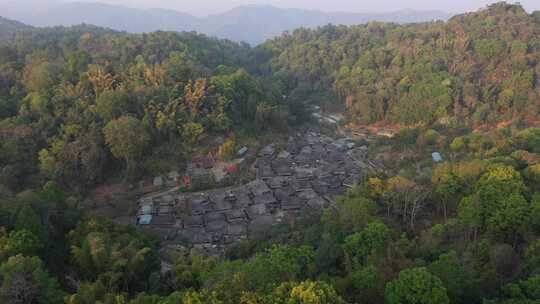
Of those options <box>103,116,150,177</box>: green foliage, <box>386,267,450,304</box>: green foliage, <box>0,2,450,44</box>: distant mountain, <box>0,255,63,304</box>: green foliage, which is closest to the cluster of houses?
<box>103,116,150,177</box>: green foliage

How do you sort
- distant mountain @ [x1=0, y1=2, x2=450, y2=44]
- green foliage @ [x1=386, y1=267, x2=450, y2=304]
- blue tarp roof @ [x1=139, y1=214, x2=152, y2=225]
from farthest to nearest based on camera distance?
distant mountain @ [x1=0, y1=2, x2=450, y2=44], blue tarp roof @ [x1=139, y1=214, x2=152, y2=225], green foliage @ [x1=386, y1=267, x2=450, y2=304]

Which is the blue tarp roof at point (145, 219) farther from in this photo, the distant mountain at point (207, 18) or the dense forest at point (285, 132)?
the distant mountain at point (207, 18)

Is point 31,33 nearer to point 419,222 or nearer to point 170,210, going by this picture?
point 170,210

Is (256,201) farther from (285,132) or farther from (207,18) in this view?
(207,18)

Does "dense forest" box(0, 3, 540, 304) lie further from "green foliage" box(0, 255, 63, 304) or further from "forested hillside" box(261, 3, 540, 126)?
"forested hillside" box(261, 3, 540, 126)

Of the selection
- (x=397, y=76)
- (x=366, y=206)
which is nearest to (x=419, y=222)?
(x=366, y=206)

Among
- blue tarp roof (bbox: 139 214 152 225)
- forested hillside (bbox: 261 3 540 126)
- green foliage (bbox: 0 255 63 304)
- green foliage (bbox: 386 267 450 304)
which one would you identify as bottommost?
blue tarp roof (bbox: 139 214 152 225)
